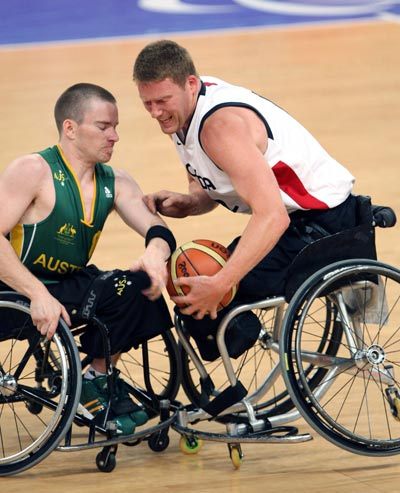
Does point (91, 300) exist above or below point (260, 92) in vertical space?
below

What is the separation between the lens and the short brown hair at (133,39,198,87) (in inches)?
176

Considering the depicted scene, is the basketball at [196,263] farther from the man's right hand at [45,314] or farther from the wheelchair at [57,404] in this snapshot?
the man's right hand at [45,314]

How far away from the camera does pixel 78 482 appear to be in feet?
14.7

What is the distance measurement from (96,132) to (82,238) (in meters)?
0.38

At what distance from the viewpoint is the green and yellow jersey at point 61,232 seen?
4.55m

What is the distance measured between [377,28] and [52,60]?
11.4ft

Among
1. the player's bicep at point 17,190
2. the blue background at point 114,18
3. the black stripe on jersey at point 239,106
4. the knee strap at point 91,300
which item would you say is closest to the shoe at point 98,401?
A: the knee strap at point 91,300

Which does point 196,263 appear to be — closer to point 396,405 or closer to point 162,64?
point 162,64

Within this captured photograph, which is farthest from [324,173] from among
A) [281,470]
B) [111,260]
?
[111,260]

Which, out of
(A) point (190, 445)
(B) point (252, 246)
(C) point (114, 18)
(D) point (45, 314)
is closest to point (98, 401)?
(A) point (190, 445)

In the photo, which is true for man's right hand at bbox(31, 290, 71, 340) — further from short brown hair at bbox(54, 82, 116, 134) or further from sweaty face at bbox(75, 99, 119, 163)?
short brown hair at bbox(54, 82, 116, 134)

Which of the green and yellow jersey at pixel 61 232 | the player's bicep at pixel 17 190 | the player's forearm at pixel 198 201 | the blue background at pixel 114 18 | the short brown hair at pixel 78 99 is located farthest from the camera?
the blue background at pixel 114 18

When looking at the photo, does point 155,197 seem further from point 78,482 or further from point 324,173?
point 78,482

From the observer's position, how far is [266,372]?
5.56 m
